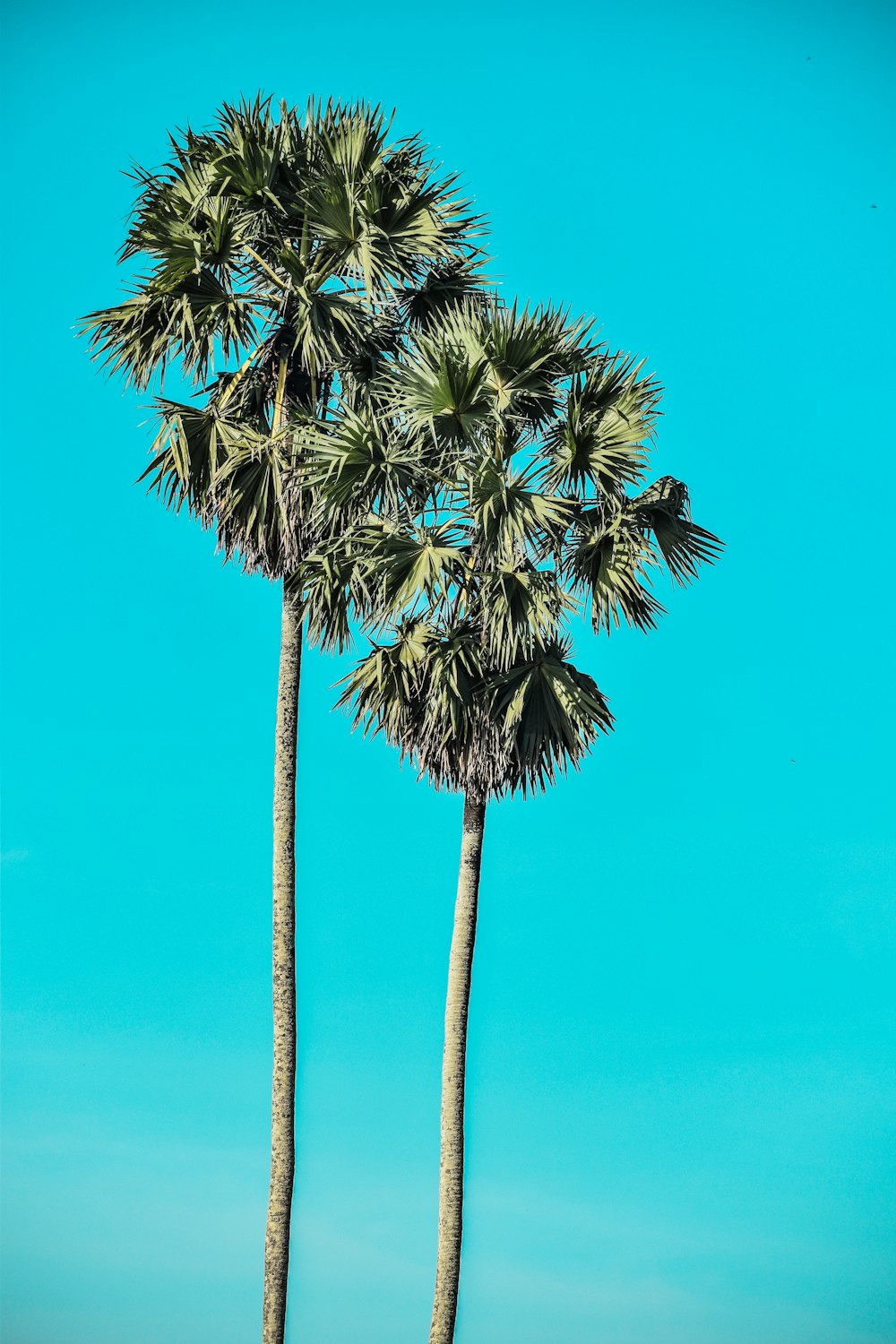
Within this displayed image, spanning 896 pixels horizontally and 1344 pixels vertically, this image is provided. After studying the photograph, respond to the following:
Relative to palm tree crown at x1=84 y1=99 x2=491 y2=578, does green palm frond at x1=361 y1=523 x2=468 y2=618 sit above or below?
below

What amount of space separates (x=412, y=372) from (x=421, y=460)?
1.02m

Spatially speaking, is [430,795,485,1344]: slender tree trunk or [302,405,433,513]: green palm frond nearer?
[430,795,485,1344]: slender tree trunk

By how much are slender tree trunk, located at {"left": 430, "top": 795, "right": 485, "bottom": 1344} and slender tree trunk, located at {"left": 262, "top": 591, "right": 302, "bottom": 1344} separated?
1.85 m

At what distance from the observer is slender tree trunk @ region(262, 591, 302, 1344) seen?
1817 cm

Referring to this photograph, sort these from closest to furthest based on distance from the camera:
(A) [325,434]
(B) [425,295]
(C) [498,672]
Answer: (C) [498,672] → (A) [325,434] → (B) [425,295]

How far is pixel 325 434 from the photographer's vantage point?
1962 cm

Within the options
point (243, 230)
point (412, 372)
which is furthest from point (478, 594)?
point (243, 230)

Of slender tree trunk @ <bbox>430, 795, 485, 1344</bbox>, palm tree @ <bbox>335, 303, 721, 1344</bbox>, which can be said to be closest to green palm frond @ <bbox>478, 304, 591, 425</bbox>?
palm tree @ <bbox>335, 303, 721, 1344</bbox>

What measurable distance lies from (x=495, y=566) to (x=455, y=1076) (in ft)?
18.9

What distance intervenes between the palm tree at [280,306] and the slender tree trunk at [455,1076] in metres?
2.19

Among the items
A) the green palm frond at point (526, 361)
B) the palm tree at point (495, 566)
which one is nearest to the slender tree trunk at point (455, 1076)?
the palm tree at point (495, 566)

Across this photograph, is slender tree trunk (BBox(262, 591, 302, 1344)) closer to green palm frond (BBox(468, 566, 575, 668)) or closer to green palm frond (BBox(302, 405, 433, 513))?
green palm frond (BBox(302, 405, 433, 513))

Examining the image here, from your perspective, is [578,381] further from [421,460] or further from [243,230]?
[243,230]

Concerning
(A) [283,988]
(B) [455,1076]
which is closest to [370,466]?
(A) [283,988]
